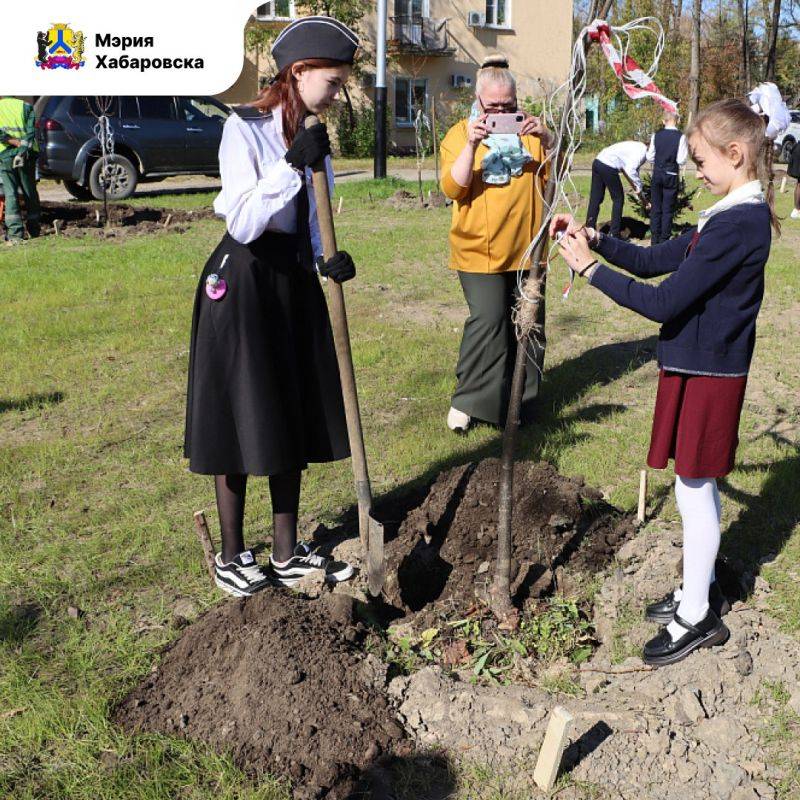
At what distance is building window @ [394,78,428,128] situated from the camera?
3164cm

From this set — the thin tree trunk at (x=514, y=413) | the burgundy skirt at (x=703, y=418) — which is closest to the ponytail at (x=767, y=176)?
the burgundy skirt at (x=703, y=418)

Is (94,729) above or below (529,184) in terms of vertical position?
below

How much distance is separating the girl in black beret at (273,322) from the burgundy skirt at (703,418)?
1217 millimetres

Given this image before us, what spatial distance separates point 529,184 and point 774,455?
80.2 inches

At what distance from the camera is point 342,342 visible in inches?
133

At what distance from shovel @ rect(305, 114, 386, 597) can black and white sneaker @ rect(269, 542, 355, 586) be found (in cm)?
14

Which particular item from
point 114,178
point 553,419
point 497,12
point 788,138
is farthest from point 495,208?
point 497,12

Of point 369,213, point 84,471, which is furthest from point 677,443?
point 369,213

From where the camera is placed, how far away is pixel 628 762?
2.79 metres

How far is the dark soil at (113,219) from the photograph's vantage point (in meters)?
12.5

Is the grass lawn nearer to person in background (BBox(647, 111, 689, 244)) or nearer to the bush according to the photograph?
person in background (BBox(647, 111, 689, 244))

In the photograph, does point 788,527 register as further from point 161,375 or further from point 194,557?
point 161,375

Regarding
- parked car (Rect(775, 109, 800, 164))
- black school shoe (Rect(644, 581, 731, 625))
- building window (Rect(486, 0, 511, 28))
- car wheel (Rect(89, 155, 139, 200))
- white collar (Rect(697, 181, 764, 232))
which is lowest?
parked car (Rect(775, 109, 800, 164))

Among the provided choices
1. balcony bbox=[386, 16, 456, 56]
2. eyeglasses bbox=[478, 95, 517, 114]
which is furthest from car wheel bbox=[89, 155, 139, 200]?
balcony bbox=[386, 16, 456, 56]
